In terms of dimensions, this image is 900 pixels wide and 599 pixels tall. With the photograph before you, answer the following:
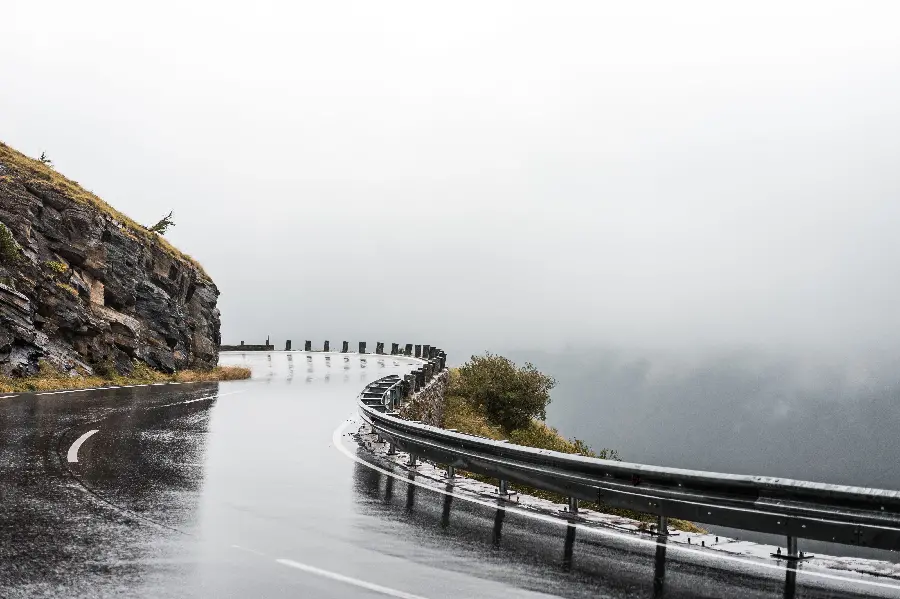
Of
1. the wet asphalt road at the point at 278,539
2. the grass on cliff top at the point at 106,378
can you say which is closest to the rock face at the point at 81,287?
the grass on cliff top at the point at 106,378

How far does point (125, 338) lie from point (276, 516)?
24925mm

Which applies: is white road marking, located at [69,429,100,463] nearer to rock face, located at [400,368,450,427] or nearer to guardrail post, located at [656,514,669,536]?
rock face, located at [400,368,450,427]

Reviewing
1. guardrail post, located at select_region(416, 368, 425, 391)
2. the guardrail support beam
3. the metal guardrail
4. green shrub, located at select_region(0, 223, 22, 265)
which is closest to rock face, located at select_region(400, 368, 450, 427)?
guardrail post, located at select_region(416, 368, 425, 391)

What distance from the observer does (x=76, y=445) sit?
12.5m

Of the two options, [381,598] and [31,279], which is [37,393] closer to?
[31,279]

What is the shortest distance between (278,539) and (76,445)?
6.80m

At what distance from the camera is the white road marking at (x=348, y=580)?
5.68 meters

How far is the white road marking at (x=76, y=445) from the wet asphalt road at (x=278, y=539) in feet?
0.35

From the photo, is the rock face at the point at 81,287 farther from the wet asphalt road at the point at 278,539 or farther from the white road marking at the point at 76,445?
the wet asphalt road at the point at 278,539

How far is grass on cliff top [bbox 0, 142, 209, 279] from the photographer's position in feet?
96.2

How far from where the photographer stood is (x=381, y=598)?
219 inches

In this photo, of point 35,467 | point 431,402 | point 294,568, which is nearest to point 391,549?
point 294,568

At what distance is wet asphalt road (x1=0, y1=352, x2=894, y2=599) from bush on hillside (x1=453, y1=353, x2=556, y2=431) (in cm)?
2377

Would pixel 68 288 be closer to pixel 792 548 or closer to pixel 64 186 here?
pixel 64 186
